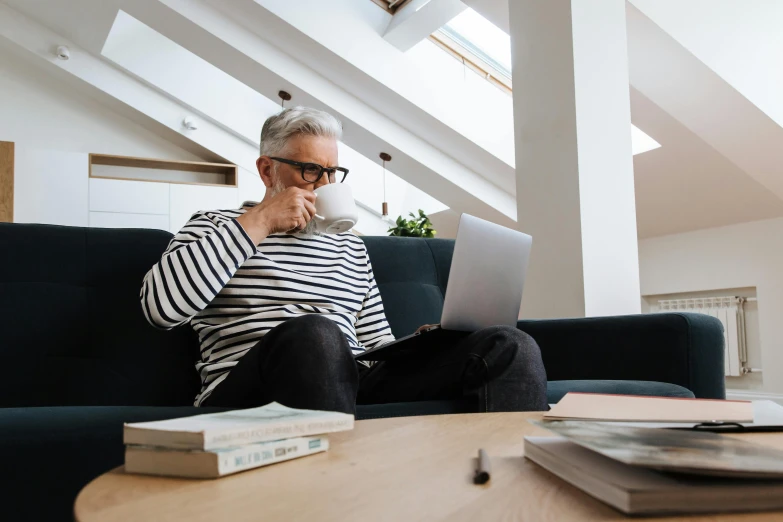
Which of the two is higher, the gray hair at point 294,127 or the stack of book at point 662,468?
the gray hair at point 294,127

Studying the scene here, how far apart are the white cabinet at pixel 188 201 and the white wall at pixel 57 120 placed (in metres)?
0.67

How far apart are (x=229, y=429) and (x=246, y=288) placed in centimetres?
99

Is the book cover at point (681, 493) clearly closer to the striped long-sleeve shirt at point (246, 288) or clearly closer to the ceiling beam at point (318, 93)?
the striped long-sleeve shirt at point (246, 288)

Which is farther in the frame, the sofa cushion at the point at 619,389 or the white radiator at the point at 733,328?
the white radiator at the point at 733,328

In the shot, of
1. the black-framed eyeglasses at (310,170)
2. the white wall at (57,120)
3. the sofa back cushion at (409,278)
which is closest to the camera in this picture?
the black-framed eyeglasses at (310,170)

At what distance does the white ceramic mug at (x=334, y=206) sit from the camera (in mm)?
1634

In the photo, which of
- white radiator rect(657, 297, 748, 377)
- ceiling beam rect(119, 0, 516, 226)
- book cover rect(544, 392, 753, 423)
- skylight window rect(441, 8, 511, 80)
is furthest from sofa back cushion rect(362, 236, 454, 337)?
skylight window rect(441, 8, 511, 80)

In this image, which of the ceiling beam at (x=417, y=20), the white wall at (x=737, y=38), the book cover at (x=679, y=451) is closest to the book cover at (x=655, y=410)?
the book cover at (x=679, y=451)

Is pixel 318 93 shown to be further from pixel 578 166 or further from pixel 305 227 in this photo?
pixel 305 227

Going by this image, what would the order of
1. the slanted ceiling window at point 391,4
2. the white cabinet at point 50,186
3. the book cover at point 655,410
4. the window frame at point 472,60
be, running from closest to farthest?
1. the book cover at point 655,410
2. the slanted ceiling window at point 391,4
3. the window frame at point 472,60
4. the white cabinet at point 50,186

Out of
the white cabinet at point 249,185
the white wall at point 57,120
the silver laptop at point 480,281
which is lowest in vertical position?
the silver laptop at point 480,281

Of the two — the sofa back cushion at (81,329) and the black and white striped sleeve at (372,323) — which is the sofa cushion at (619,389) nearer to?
the black and white striped sleeve at (372,323)

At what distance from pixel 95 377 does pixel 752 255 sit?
384 cm

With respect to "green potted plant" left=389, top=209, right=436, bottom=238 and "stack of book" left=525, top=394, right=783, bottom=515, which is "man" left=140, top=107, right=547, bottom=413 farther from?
"green potted plant" left=389, top=209, right=436, bottom=238
